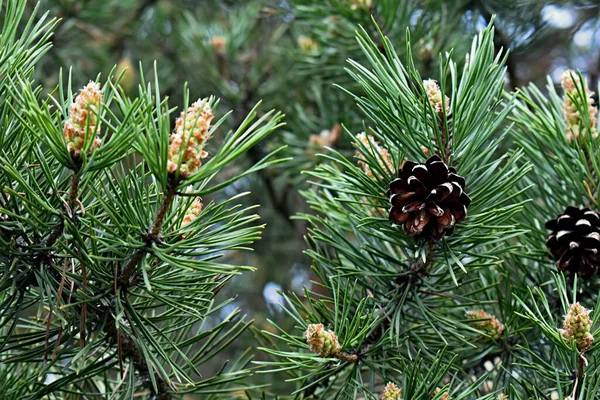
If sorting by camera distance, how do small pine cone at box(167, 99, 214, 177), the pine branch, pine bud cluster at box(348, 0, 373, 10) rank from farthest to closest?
pine bud cluster at box(348, 0, 373, 10) < the pine branch < small pine cone at box(167, 99, 214, 177)

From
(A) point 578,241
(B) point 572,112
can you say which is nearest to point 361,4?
(B) point 572,112

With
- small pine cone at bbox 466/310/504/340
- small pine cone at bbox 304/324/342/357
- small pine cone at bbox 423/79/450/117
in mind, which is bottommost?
small pine cone at bbox 466/310/504/340

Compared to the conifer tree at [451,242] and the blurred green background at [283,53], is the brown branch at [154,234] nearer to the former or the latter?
the conifer tree at [451,242]

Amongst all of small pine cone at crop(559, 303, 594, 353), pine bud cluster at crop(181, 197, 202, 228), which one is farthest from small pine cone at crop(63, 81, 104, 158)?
small pine cone at crop(559, 303, 594, 353)

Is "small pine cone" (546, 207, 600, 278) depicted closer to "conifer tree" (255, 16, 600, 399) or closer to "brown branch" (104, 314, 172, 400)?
"conifer tree" (255, 16, 600, 399)

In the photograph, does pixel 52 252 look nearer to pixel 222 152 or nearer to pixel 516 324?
pixel 222 152

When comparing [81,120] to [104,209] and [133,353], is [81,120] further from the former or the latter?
[133,353]
